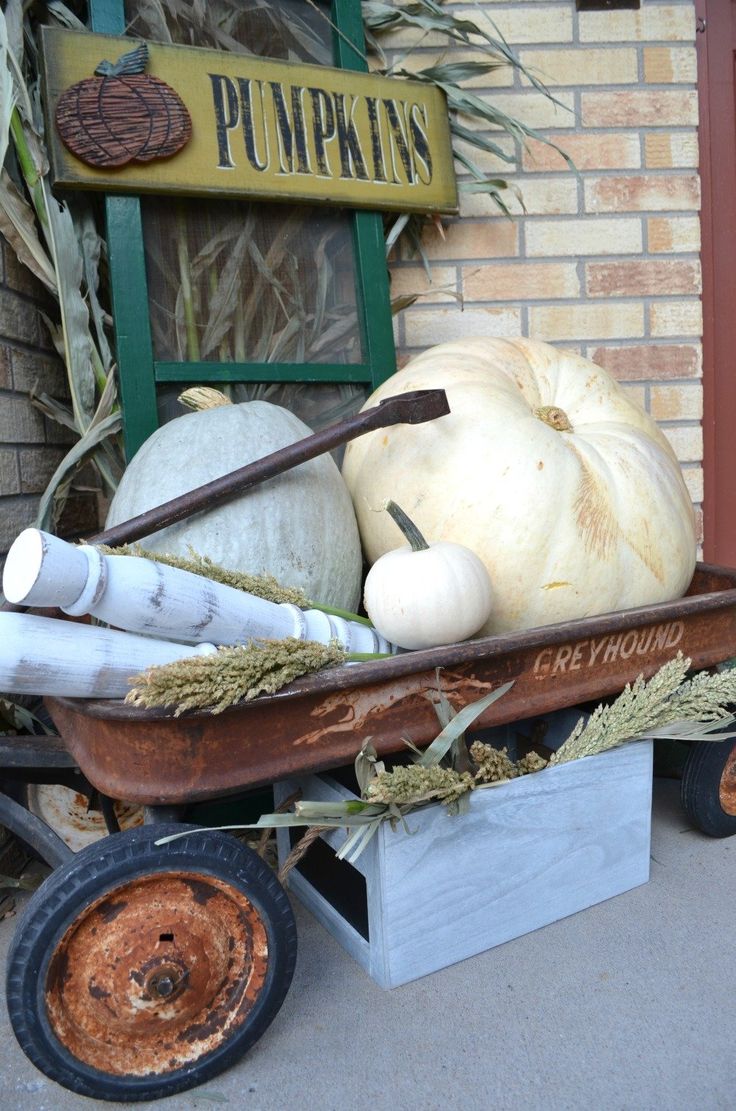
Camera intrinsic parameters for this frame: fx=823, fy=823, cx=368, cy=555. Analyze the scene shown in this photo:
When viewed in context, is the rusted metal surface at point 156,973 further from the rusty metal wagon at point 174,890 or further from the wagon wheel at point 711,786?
the wagon wheel at point 711,786

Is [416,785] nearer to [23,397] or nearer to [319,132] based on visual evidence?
[23,397]

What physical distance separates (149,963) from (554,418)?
134cm

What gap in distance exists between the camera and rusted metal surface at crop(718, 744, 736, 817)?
193 centimetres

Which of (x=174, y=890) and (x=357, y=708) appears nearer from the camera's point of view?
(x=174, y=890)

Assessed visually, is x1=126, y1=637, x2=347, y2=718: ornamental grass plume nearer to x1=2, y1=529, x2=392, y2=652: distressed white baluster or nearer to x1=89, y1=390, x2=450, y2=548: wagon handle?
x1=2, y1=529, x2=392, y2=652: distressed white baluster

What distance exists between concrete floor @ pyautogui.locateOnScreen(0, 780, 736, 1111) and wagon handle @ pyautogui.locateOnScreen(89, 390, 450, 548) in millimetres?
887

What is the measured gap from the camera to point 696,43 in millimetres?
2752

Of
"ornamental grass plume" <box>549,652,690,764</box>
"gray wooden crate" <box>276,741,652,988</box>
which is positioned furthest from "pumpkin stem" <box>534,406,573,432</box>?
"gray wooden crate" <box>276,741,652,988</box>

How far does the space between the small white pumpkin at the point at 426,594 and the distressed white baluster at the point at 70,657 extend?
0.40 meters

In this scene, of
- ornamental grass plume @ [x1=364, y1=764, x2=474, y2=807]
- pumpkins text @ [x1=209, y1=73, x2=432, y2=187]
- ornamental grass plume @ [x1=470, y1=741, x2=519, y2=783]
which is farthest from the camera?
pumpkins text @ [x1=209, y1=73, x2=432, y2=187]

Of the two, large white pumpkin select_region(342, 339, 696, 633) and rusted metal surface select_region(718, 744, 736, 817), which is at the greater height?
large white pumpkin select_region(342, 339, 696, 633)

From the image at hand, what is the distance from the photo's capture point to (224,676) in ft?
3.87

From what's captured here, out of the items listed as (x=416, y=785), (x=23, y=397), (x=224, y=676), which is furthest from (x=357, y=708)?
(x=23, y=397)

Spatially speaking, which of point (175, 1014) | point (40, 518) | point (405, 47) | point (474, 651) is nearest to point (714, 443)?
point (405, 47)
